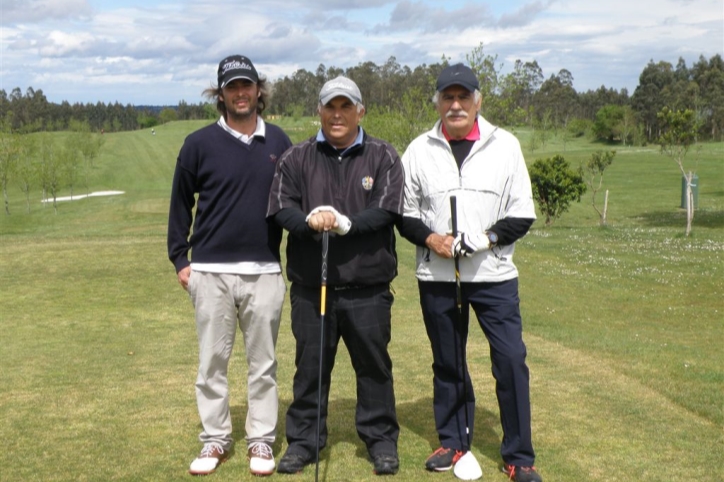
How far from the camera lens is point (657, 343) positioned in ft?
32.2

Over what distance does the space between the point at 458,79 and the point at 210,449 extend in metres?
2.74

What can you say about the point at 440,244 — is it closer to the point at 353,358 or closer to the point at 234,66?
the point at 353,358

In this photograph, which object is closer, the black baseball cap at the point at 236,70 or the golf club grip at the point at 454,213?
the golf club grip at the point at 454,213

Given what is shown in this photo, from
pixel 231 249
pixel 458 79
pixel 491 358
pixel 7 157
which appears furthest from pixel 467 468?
pixel 7 157

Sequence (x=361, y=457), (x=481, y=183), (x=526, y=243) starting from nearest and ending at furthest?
(x=481, y=183)
(x=361, y=457)
(x=526, y=243)

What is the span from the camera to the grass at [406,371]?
5.43 meters

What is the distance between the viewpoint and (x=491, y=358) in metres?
5.22

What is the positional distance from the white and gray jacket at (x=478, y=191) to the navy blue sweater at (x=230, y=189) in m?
0.95

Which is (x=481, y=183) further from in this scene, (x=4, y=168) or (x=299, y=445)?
(x=4, y=168)

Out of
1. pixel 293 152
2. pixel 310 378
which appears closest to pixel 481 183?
pixel 293 152

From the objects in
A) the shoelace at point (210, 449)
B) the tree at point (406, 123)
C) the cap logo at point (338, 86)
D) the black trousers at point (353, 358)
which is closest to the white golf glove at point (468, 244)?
the black trousers at point (353, 358)

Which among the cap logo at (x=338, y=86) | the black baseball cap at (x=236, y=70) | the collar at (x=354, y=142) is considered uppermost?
the black baseball cap at (x=236, y=70)

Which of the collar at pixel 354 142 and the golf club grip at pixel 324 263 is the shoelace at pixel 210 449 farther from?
the collar at pixel 354 142

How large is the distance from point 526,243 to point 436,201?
1729 cm
